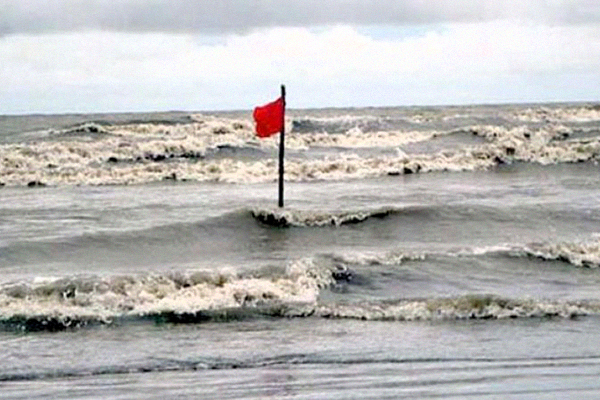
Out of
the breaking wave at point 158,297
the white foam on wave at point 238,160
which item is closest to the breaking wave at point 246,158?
the white foam on wave at point 238,160

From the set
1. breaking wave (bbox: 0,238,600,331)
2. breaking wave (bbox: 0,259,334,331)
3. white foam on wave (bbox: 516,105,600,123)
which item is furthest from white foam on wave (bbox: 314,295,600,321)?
white foam on wave (bbox: 516,105,600,123)

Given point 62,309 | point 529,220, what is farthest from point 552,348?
point 529,220

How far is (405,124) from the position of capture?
58.8 m

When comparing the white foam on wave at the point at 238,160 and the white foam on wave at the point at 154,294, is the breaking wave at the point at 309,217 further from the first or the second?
the white foam on wave at the point at 238,160

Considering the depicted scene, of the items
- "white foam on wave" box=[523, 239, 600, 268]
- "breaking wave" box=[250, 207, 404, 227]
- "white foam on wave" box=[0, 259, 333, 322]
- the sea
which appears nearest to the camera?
the sea

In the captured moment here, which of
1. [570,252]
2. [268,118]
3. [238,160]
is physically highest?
[268,118]

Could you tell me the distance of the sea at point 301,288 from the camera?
9508 millimetres

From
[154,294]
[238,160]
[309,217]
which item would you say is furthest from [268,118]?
[238,160]

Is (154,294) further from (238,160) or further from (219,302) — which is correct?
(238,160)

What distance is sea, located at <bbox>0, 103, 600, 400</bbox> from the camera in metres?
9.51

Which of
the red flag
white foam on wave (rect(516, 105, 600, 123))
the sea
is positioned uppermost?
the red flag

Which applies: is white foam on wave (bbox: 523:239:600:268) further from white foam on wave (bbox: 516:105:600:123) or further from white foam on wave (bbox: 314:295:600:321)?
white foam on wave (bbox: 516:105:600:123)

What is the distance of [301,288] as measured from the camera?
47.0 feet

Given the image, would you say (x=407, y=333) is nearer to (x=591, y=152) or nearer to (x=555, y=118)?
(x=591, y=152)
